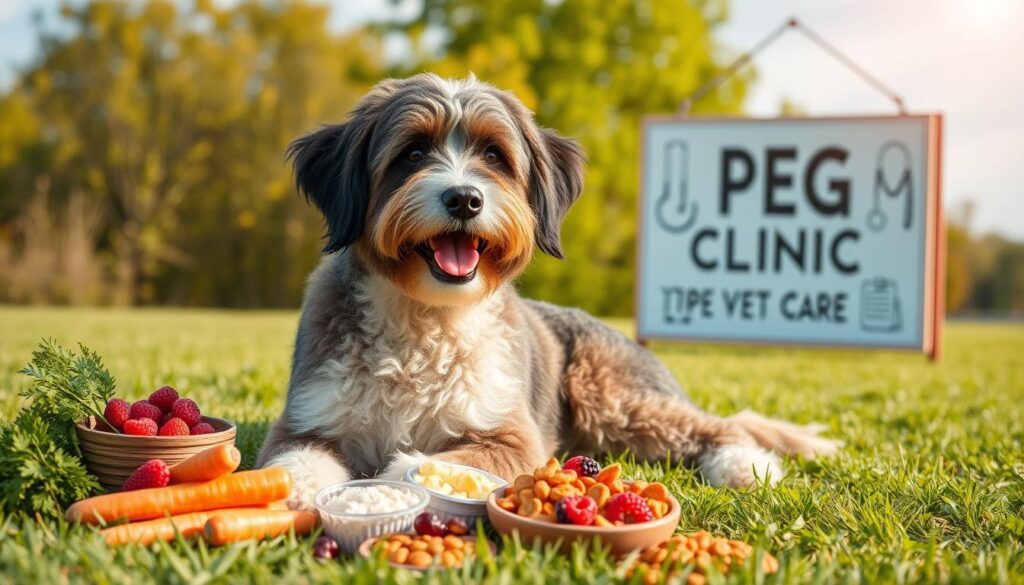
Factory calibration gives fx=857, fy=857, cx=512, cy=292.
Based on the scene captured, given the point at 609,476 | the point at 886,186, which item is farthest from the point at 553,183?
the point at 886,186

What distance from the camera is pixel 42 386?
3.42m

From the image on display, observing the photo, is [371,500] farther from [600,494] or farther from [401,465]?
[600,494]

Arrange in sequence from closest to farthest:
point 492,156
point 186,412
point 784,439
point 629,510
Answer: point 629,510 < point 186,412 < point 492,156 < point 784,439

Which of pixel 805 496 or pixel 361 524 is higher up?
pixel 361 524

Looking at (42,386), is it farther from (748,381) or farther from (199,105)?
(199,105)

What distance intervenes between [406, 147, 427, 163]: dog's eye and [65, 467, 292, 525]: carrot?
1.44 metres

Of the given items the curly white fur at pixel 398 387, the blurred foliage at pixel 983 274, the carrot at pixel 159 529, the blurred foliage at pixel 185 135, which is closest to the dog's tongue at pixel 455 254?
the curly white fur at pixel 398 387

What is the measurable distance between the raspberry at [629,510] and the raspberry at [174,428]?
5.71 ft

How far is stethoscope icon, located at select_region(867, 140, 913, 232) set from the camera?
10414 millimetres

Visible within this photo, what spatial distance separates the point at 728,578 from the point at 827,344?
8.54 meters

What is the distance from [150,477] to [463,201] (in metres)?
1.57

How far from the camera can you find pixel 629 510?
112 inches

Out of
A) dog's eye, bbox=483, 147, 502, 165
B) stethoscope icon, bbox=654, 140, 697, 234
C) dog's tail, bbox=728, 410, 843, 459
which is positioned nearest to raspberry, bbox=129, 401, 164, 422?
dog's eye, bbox=483, 147, 502, 165

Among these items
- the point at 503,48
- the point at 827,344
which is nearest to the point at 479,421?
the point at 827,344
